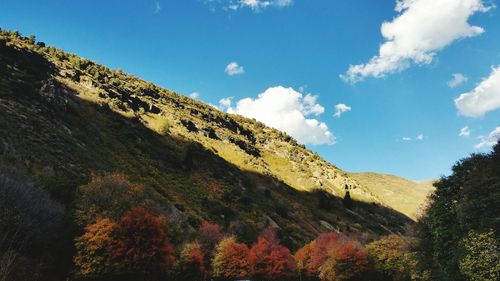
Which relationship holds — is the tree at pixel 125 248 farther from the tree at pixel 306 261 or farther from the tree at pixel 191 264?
the tree at pixel 306 261

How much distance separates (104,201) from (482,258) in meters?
36.1

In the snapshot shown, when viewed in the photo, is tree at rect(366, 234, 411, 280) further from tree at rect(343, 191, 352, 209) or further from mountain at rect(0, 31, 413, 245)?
tree at rect(343, 191, 352, 209)

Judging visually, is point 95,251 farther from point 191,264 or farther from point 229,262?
point 229,262

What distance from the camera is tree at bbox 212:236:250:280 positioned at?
65062mm

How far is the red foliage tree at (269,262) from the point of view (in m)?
71.1

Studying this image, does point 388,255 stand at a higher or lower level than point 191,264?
higher

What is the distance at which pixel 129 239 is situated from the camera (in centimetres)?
4141

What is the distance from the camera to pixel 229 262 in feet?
215

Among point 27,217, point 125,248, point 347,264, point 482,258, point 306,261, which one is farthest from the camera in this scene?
point 306,261

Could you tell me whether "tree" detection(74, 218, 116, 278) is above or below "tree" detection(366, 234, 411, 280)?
below

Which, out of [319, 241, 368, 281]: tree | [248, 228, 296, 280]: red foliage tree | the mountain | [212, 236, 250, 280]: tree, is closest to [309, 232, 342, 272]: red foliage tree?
[319, 241, 368, 281]: tree

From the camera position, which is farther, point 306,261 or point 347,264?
point 306,261

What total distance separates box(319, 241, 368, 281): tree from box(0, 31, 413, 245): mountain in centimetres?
1818

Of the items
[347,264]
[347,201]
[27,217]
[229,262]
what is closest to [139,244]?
[27,217]
